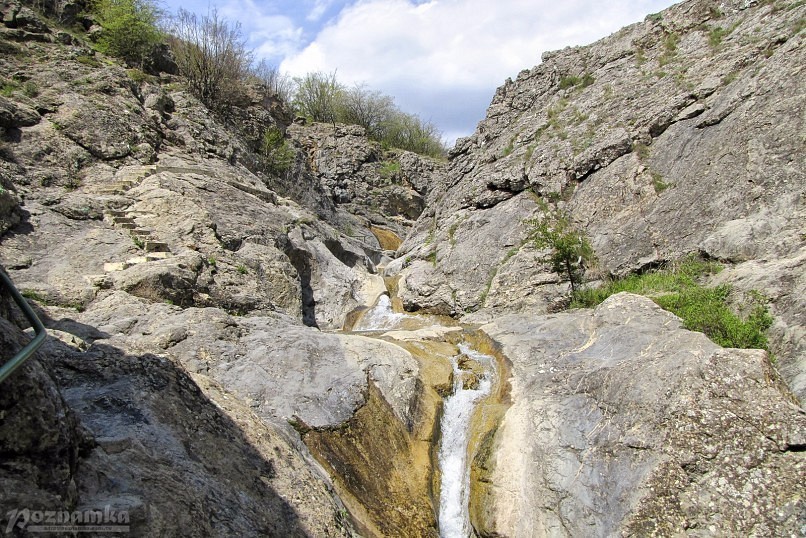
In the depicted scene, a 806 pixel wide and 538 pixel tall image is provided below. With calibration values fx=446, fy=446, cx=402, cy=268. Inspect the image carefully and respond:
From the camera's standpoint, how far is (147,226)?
14.9m

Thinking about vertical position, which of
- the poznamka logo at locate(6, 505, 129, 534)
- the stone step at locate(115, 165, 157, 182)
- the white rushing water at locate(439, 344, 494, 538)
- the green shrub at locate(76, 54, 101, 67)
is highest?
the green shrub at locate(76, 54, 101, 67)

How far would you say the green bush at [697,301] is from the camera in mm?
10219

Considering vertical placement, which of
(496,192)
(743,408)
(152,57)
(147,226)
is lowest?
(743,408)

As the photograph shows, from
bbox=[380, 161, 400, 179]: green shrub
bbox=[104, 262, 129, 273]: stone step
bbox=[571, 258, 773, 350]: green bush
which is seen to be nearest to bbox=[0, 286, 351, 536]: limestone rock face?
bbox=[104, 262, 129, 273]: stone step

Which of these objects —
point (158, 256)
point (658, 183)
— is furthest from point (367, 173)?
point (158, 256)

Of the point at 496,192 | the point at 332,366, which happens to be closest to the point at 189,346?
the point at 332,366

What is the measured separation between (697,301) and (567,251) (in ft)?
15.9

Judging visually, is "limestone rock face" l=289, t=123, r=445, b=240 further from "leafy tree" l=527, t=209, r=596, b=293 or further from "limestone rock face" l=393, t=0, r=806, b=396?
"leafy tree" l=527, t=209, r=596, b=293

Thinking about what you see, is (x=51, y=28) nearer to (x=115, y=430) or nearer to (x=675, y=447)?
(x=115, y=430)

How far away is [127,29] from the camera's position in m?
25.1

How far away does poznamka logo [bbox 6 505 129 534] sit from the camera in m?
3.03

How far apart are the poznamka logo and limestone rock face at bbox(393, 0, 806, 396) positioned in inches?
436

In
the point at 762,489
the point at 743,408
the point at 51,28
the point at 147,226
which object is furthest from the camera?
the point at 51,28

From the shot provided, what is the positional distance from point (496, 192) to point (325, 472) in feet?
61.8
